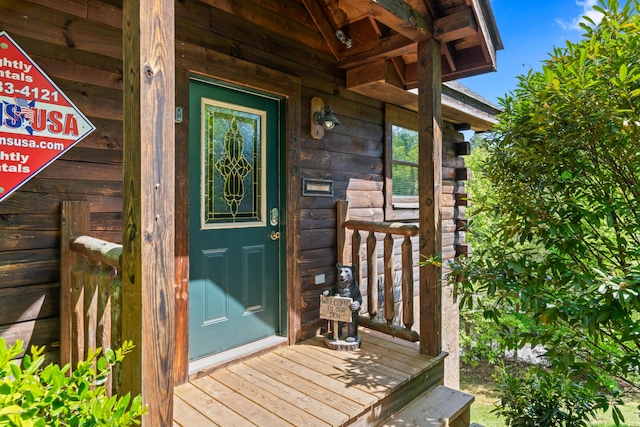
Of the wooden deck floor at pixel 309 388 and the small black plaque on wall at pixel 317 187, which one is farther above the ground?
the small black plaque on wall at pixel 317 187

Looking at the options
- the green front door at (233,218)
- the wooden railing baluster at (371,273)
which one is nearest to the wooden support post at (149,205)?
the green front door at (233,218)

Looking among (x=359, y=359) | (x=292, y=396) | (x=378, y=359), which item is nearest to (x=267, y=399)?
(x=292, y=396)

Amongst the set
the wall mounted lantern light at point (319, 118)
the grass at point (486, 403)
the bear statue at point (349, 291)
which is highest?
the wall mounted lantern light at point (319, 118)

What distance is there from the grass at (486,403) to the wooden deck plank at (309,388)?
2.08 metres

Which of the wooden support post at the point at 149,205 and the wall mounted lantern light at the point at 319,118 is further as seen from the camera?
the wall mounted lantern light at the point at 319,118

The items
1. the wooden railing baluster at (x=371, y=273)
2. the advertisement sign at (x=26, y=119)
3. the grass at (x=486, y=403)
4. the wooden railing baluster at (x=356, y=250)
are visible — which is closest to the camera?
the advertisement sign at (x=26, y=119)

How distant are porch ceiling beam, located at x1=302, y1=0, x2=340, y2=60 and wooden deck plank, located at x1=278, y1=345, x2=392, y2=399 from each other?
8.24 ft

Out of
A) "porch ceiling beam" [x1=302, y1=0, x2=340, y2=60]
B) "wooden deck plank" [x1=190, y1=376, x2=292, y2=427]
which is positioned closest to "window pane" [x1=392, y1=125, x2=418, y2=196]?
"porch ceiling beam" [x1=302, y1=0, x2=340, y2=60]

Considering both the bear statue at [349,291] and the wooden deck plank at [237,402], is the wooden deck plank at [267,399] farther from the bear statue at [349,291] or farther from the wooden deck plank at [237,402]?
the bear statue at [349,291]

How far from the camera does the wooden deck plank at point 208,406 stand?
1843 mm

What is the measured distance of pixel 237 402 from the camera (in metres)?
2.02

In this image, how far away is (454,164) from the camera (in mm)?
5414

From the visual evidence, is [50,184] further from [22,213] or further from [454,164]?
[454,164]

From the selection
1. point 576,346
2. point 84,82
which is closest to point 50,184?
point 84,82
